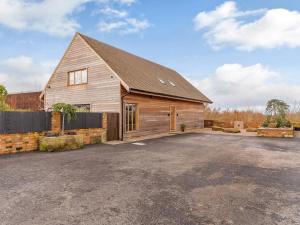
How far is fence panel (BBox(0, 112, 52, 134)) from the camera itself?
8094 mm

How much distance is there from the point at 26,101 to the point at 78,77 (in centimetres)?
1090

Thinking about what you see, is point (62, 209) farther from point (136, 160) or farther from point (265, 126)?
point (265, 126)

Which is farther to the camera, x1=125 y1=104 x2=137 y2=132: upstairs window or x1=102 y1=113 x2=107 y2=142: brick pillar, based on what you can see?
x1=125 y1=104 x2=137 y2=132: upstairs window

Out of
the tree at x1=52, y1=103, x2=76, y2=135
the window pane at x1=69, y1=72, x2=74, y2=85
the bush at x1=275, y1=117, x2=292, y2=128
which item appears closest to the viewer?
the tree at x1=52, y1=103, x2=76, y2=135

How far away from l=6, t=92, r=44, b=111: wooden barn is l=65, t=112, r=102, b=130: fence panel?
11755 millimetres

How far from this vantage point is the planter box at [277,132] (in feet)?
46.1

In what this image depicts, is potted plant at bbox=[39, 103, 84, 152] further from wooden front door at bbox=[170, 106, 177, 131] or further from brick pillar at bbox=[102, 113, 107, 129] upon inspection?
wooden front door at bbox=[170, 106, 177, 131]

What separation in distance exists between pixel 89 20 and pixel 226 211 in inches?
636

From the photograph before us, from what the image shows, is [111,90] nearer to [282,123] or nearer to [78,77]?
[78,77]

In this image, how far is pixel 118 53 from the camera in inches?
666

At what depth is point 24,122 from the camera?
8.66 m

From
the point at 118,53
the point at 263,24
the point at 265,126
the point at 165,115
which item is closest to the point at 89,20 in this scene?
the point at 118,53

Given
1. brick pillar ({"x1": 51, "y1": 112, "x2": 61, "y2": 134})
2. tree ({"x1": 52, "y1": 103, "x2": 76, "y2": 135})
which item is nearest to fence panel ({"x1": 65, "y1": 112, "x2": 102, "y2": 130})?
brick pillar ({"x1": 51, "y1": 112, "x2": 61, "y2": 134})

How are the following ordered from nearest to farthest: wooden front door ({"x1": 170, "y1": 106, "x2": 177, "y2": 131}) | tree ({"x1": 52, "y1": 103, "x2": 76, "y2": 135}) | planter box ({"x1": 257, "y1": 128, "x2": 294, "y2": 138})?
tree ({"x1": 52, "y1": 103, "x2": 76, "y2": 135}), planter box ({"x1": 257, "y1": 128, "x2": 294, "y2": 138}), wooden front door ({"x1": 170, "y1": 106, "x2": 177, "y2": 131})
